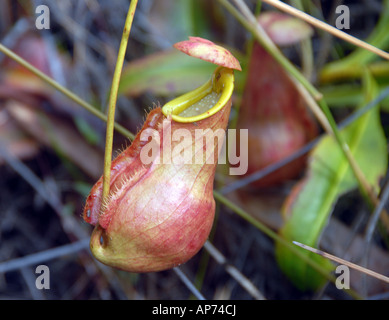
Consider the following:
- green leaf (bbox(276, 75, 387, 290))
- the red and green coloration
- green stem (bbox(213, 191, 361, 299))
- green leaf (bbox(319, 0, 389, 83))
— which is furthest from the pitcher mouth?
green leaf (bbox(319, 0, 389, 83))

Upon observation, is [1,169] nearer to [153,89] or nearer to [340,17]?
[153,89]

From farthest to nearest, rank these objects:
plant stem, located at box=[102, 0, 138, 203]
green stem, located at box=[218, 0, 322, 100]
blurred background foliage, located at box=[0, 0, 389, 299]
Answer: blurred background foliage, located at box=[0, 0, 389, 299] → green stem, located at box=[218, 0, 322, 100] → plant stem, located at box=[102, 0, 138, 203]

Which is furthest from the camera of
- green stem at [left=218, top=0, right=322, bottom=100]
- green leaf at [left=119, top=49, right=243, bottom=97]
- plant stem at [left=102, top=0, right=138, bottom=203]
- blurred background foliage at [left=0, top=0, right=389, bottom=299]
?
green leaf at [left=119, top=49, right=243, bottom=97]

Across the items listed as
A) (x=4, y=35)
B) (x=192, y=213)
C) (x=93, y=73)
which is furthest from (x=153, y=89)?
(x=4, y=35)

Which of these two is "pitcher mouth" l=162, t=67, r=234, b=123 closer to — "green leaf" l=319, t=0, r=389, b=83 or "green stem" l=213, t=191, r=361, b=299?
"green stem" l=213, t=191, r=361, b=299

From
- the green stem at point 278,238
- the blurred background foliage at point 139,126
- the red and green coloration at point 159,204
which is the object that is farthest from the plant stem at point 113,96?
the blurred background foliage at point 139,126

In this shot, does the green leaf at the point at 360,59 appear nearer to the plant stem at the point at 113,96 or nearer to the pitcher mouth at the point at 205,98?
the pitcher mouth at the point at 205,98

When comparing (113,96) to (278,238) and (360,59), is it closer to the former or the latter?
(278,238)
